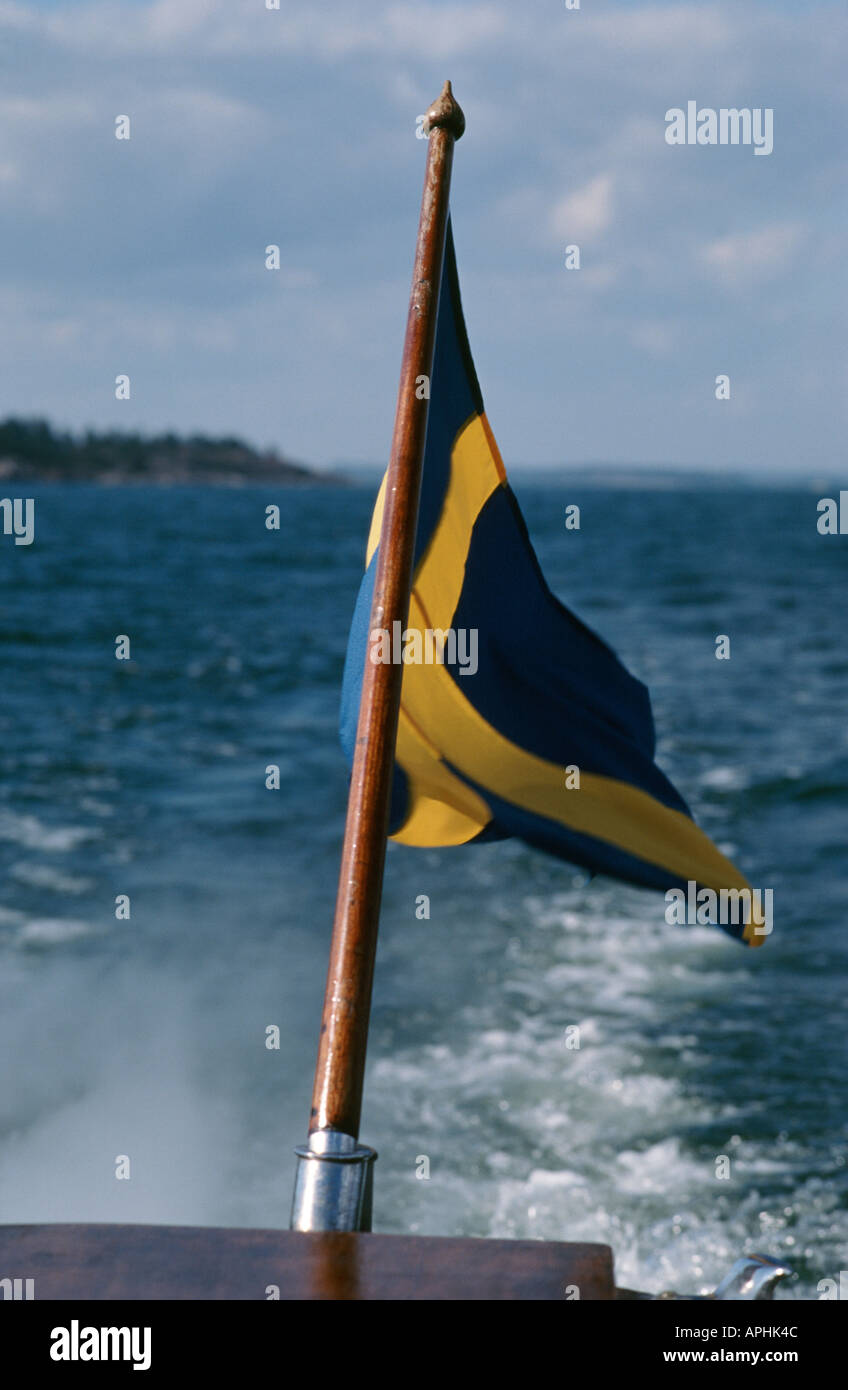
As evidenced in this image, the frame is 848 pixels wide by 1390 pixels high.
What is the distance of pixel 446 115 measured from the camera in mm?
3201

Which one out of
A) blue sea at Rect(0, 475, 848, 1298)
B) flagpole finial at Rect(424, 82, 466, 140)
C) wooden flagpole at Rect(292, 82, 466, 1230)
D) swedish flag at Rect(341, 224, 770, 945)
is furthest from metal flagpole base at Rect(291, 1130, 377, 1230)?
flagpole finial at Rect(424, 82, 466, 140)

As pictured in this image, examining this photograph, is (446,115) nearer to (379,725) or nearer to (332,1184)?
(379,725)

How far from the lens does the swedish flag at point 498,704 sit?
4.01m

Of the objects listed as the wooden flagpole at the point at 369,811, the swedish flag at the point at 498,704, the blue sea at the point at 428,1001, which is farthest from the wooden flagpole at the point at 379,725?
the blue sea at the point at 428,1001

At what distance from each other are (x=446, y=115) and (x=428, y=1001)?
748 cm

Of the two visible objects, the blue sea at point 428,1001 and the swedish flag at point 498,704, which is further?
the blue sea at point 428,1001

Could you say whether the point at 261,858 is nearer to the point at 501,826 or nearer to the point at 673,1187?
the point at 673,1187

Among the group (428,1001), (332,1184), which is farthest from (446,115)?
(428,1001)

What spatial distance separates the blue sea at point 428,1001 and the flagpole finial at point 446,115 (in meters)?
2.13

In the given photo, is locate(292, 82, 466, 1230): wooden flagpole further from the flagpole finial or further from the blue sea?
the blue sea

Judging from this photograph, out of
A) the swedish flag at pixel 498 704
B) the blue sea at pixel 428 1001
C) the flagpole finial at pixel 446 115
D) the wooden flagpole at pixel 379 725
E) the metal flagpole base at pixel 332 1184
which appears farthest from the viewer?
the blue sea at pixel 428 1001

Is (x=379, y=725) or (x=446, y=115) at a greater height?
(x=446, y=115)

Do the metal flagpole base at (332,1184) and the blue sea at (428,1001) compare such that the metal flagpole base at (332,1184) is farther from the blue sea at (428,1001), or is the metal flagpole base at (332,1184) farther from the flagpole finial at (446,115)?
the flagpole finial at (446,115)
